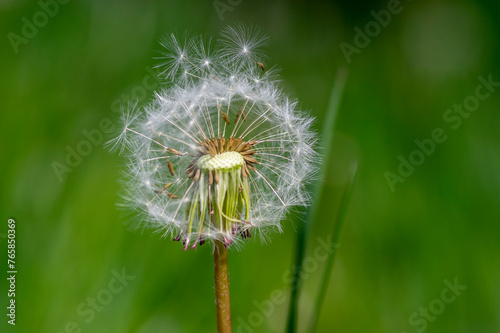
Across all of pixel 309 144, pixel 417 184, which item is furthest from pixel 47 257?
pixel 417 184

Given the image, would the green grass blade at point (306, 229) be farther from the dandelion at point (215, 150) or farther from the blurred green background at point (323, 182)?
the blurred green background at point (323, 182)

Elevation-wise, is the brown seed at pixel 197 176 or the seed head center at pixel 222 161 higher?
the seed head center at pixel 222 161

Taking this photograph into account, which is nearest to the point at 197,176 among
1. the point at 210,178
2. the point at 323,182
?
the point at 210,178

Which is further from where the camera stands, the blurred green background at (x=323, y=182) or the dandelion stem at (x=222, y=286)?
the blurred green background at (x=323, y=182)

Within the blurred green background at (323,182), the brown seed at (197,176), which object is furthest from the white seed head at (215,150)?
the blurred green background at (323,182)

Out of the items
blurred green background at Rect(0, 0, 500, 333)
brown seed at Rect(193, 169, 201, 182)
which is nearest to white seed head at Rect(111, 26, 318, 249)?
brown seed at Rect(193, 169, 201, 182)

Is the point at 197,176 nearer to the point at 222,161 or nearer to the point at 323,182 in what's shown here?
the point at 222,161

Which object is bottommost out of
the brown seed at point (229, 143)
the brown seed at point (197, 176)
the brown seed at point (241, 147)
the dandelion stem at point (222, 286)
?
the dandelion stem at point (222, 286)

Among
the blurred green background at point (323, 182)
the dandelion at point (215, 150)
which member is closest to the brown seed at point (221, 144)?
the dandelion at point (215, 150)

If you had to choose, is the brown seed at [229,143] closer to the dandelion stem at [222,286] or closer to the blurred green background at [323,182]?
the dandelion stem at [222,286]

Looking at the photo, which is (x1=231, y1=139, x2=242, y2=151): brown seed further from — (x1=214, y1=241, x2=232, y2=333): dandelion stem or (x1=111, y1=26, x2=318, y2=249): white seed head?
(x1=214, y1=241, x2=232, y2=333): dandelion stem
